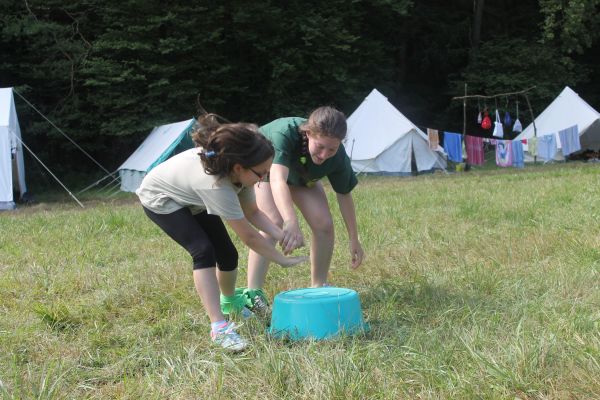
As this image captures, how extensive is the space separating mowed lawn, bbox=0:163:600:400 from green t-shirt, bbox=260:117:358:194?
0.62 m

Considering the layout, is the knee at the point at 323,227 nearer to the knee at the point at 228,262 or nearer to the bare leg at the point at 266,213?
the bare leg at the point at 266,213

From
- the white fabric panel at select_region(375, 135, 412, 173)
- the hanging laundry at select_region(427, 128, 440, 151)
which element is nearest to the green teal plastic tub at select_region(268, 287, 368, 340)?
the white fabric panel at select_region(375, 135, 412, 173)

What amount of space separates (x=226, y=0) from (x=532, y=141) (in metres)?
10.4

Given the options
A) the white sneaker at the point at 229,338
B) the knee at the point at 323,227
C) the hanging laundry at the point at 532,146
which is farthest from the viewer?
the hanging laundry at the point at 532,146

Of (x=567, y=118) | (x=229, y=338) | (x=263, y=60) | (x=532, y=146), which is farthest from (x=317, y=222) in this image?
(x=263, y=60)

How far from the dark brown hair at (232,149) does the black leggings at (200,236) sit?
1.06 feet

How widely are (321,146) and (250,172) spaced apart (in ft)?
1.58

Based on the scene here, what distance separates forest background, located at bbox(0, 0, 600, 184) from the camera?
59.7 feet

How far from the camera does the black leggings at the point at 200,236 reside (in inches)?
104

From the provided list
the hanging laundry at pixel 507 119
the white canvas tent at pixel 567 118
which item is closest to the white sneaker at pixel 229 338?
the white canvas tent at pixel 567 118

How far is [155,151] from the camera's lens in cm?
1456

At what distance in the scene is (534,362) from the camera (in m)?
1.94

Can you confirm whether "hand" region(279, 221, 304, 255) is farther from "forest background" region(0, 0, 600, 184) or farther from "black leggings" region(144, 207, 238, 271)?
"forest background" region(0, 0, 600, 184)

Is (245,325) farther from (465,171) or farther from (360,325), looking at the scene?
(465,171)
